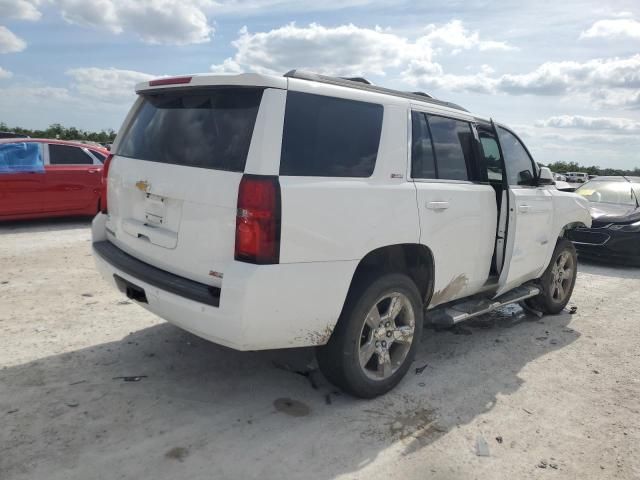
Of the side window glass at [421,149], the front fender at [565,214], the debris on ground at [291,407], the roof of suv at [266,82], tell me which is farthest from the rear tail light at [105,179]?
the front fender at [565,214]

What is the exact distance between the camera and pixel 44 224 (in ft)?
31.4

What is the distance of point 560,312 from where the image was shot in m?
5.93

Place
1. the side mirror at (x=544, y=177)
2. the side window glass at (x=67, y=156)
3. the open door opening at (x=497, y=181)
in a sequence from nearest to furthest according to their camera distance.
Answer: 1. the open door opening at (x=497, y=181)
2. the side mirror at (x=544, y=177)
3. the side window glass at (x=67, y=156)

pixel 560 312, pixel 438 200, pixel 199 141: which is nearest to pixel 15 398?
pixel 199 141

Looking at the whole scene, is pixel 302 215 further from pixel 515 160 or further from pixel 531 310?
pixel 531 310

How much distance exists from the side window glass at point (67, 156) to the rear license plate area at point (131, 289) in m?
6.97

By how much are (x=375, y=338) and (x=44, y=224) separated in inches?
321

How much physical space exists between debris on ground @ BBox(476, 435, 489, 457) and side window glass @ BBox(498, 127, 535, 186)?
238cm

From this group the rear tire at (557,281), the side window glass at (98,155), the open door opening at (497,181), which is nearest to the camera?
the open door opening at (497,181)

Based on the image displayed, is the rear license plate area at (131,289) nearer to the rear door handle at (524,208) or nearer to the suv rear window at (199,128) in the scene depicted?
the suv rear window at (199,128)

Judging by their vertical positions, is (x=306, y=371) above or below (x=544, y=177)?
below

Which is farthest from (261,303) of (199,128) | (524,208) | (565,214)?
(565,214)

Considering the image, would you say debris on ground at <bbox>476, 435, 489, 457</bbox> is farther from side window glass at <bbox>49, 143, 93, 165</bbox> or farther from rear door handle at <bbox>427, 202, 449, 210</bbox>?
side window glass at <bbox>49, 143, 93, 165</bbox>

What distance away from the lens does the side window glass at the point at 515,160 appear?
189 inches
